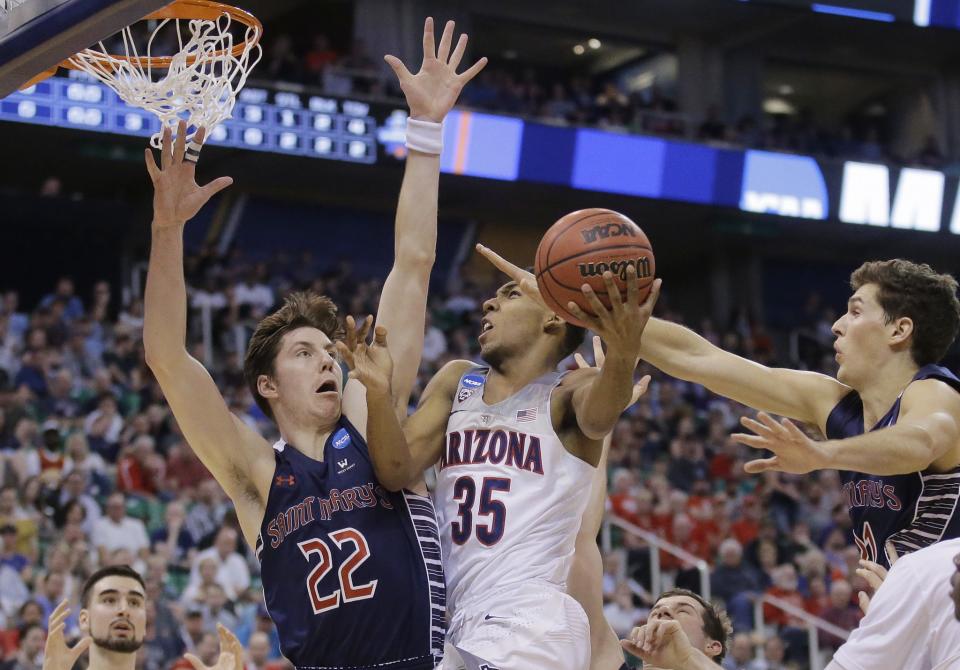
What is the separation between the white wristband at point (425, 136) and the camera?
459 cm

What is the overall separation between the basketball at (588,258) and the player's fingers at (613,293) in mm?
58

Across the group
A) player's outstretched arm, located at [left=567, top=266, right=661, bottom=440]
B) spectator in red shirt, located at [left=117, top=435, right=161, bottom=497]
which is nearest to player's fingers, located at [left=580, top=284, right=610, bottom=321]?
player's outstretched arm, located at [left=567, top=266, right=661, bottom=440]

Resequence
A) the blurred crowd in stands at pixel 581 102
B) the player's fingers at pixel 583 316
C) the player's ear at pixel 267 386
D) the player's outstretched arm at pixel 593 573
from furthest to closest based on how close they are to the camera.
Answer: the blurred crowd in stands at pixel 581 102 → the player's outstretched arm at pixel 593 573 → the player's ear at pixel 267 386 → the player's fingers at pixel 583 316

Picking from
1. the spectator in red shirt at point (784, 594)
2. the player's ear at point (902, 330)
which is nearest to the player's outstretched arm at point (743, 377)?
the player's ear at point (902, 330)

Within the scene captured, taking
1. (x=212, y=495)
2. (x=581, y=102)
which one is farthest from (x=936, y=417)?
(x=581, y=102)

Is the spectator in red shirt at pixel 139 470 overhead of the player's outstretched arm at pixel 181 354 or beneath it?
beneath

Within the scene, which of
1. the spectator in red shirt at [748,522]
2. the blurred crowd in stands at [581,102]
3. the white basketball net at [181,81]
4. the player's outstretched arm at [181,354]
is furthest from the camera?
the blurred crowd in stands at [581,102]

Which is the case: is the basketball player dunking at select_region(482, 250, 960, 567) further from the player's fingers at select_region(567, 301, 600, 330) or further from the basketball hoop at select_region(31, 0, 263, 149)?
the basketball hoop at select_region(31, 0, 263, 149)

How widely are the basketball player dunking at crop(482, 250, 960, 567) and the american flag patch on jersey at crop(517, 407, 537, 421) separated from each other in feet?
1.32

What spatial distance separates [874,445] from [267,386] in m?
1.93

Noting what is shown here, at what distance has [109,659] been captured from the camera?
6051mm

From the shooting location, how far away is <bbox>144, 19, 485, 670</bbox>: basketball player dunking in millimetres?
4074

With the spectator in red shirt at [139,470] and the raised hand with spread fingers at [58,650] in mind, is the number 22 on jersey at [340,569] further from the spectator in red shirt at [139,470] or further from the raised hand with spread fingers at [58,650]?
the spectator in red shirt at [139,470]

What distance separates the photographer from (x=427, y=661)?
13.4 ft
